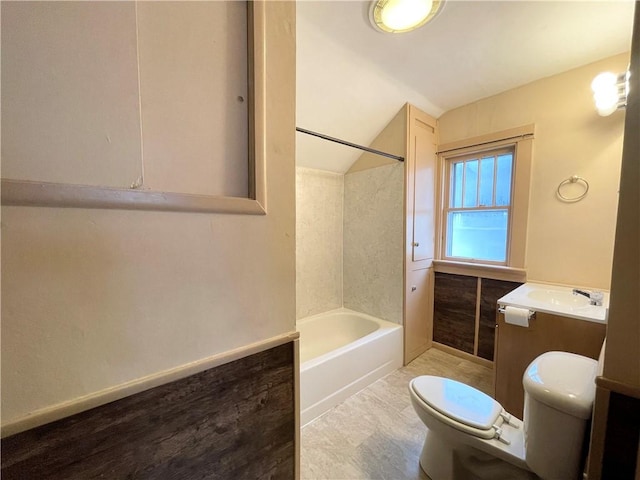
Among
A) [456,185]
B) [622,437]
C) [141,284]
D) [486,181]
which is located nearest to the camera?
[141,284]

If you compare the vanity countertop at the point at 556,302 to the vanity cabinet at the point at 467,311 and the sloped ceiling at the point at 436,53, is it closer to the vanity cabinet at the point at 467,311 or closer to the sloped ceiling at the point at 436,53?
the vanity cabinet at the point at 467,311

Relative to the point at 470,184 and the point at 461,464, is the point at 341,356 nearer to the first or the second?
the point at 461,464

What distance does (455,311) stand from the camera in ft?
8.20

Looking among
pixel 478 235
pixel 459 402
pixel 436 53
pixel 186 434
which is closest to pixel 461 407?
pixel 459 402

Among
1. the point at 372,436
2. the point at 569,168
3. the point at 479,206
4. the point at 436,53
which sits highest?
the point at 436,53

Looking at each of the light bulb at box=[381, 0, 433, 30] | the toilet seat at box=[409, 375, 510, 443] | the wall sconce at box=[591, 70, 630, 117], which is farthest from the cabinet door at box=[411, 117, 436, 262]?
the toilet seat at box=[409, 375, 510, 443]

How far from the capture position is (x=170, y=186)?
0.53 meters

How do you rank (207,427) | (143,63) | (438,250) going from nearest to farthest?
(143,63)
(207,427)
(438,250)

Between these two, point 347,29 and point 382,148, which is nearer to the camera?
point 347,29

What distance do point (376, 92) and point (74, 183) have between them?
83.4 inches

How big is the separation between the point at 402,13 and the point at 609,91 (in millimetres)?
1448

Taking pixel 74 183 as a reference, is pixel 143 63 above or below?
above

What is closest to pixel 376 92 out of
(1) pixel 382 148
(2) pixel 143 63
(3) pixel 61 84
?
(1) pixel 382 148

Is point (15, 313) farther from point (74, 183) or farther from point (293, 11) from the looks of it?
point (293, 11)
